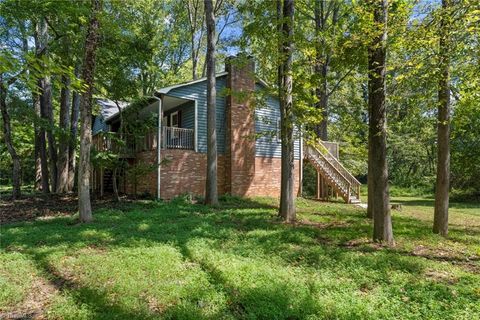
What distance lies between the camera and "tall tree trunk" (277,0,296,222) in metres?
8.62

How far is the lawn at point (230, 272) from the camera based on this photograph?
4.10 metres

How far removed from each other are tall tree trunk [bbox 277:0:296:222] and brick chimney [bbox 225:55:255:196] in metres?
4.93

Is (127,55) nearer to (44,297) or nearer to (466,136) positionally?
(44,297)

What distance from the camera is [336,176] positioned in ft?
50.7

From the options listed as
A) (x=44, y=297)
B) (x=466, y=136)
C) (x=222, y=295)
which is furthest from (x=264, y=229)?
(x=466, y=136)

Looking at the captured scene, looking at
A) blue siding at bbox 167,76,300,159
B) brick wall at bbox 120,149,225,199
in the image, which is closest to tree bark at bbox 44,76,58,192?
brick wall at bbox 120,149,225,199

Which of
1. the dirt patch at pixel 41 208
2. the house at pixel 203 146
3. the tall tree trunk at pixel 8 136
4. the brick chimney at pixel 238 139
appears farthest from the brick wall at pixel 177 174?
the tall tree trunk at pixel 8 136

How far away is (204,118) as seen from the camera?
45.9 feet

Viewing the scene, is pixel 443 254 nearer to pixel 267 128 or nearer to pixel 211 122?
pixel 211 122

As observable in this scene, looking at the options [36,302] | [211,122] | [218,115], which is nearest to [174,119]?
[218,115]

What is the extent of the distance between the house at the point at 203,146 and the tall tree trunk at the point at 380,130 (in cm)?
603

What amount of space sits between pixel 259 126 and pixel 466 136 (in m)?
13.4

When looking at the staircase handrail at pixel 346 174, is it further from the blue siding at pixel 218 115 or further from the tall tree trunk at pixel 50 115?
the tall tree trunk at pixel 50 115

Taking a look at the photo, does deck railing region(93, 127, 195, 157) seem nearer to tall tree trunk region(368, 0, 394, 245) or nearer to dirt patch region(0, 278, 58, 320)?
tall tree trunk region(368, 0, 394, 245)
